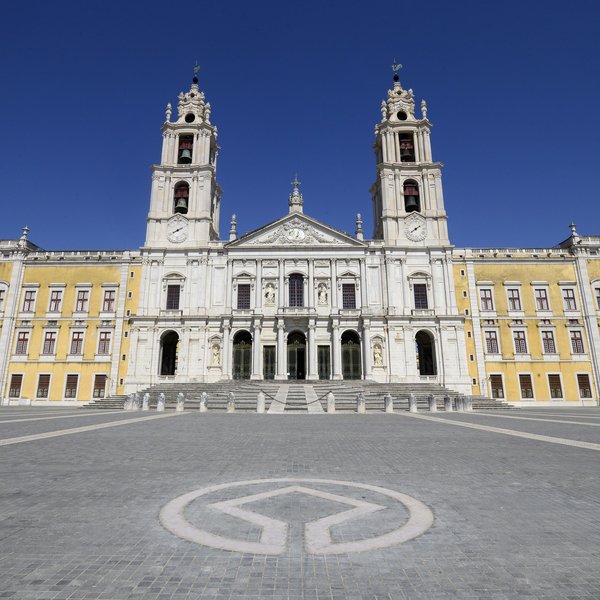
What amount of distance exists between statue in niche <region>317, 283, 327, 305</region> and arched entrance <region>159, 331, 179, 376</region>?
1334 centimetres

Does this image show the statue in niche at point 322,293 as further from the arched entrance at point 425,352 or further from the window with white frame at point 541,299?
the window with white frame at point 541,299

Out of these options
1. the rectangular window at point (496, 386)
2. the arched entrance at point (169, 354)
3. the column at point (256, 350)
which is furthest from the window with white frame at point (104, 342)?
the rectangular window at point (496, 386)

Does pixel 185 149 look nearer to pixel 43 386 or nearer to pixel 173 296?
pixel 173 296

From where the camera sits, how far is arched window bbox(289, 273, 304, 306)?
3653 cm

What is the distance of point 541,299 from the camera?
35406 millimetres

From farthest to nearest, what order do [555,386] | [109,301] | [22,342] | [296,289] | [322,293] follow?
1. [296,289]
2. [322,293]
3. [109,301]
4. [22,342]
5. [555,386]

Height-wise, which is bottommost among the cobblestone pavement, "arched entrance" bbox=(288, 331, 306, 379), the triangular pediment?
the cobblestone pavement

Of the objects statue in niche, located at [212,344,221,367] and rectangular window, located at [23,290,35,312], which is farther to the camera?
rectangular window, located at [23,290,35,312]

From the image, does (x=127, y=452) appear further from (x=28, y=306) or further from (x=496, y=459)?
(x=28, y=306)

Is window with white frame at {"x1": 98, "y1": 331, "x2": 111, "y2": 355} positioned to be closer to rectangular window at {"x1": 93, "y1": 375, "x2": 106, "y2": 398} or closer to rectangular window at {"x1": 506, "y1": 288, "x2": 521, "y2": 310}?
rectangular window at {"x1": 93, "y1": 375, "x2": 106, "y2": 398}

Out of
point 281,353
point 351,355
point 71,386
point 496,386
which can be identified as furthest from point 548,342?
point 71,386

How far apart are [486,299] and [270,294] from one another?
19043 mm

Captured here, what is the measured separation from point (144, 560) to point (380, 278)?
34.8 meters

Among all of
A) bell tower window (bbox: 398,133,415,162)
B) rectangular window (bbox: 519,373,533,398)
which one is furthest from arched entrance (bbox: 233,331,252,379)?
bell tower window (bbox: 398,133,415,162)
